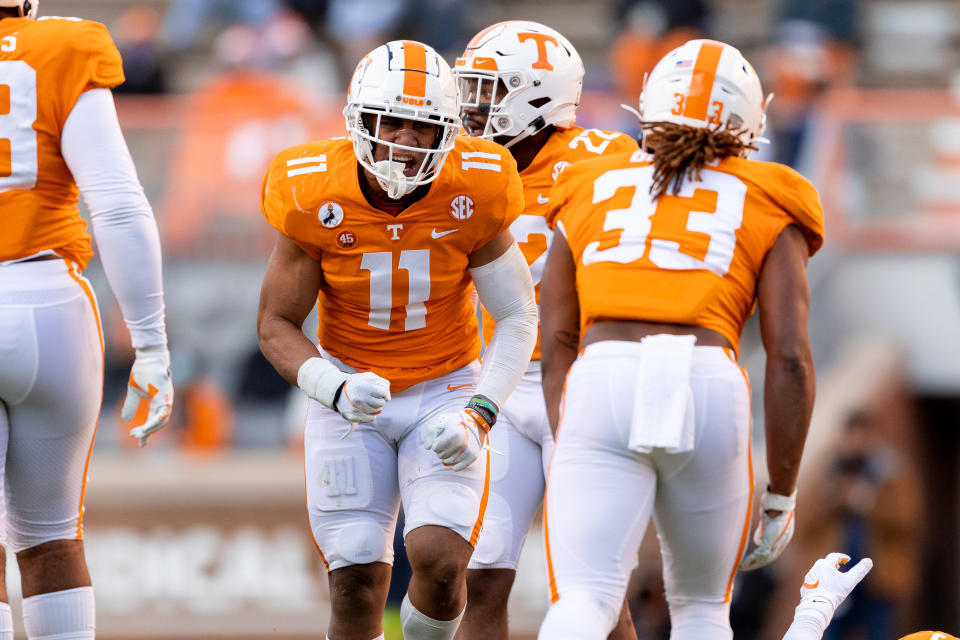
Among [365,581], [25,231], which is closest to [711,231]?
[365,581]

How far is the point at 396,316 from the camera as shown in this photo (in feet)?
15.3

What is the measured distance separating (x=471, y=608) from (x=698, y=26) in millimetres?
7503

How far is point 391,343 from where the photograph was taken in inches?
186

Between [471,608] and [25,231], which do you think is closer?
[25,231]

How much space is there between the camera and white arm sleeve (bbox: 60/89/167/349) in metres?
4.32

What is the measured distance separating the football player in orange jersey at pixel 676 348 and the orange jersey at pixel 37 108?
1.32 metres

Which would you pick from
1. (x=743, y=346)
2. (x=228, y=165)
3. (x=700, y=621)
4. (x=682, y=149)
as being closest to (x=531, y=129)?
(x=682, y=149)

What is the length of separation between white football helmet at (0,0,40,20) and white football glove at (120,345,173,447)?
98cm

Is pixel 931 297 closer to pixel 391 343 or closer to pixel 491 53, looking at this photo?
pixel 491 53

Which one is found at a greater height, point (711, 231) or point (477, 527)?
point (711, 231)

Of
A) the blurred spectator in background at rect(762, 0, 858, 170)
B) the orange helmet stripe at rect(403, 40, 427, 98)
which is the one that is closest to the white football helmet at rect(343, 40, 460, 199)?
the orange helmet stripe at rect(403, 40, 427, 98)

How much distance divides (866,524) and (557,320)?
17.2ft

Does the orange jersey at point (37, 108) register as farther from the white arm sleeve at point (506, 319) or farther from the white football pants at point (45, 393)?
the white arm sleeve at point (506, 319)

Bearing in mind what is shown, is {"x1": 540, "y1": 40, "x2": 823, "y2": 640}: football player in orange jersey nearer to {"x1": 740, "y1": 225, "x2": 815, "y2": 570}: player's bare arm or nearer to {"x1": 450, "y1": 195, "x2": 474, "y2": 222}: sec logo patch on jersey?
{"x1": 740, "y1": 225, "x2": 815, "y2": 570}: player's bare arm
